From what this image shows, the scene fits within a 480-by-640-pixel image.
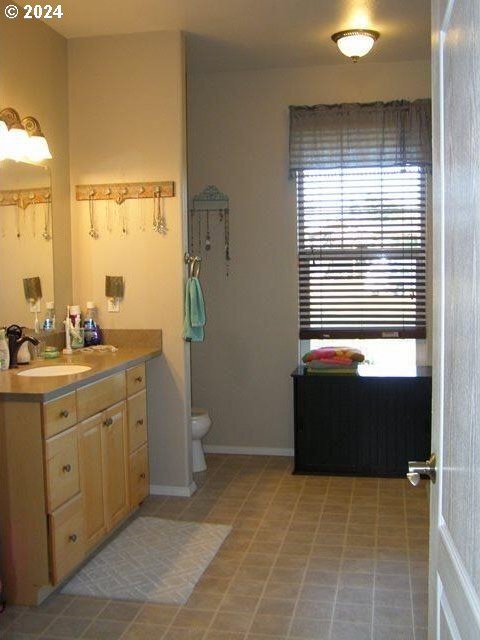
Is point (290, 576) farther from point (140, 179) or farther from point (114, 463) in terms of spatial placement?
point (140, 179)

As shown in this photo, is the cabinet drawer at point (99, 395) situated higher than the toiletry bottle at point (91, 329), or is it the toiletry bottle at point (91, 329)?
the toiletry bottle at point (91, 329)

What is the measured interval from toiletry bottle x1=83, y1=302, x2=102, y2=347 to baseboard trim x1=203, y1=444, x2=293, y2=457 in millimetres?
1393

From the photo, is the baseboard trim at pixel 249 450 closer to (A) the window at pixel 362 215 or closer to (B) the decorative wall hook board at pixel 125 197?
(A) the window at pixel 362 215

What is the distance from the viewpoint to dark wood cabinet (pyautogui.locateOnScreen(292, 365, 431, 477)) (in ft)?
14.3

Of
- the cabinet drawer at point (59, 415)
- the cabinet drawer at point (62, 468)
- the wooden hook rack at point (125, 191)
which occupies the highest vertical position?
the wooden hook rack at point (125, 191)

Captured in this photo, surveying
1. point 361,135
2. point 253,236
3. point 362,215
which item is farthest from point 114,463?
point 361,135

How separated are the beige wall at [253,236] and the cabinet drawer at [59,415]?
6.85ft

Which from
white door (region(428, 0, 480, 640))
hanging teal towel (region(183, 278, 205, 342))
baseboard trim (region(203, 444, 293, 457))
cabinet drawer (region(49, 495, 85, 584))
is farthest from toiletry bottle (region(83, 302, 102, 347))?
white door (region(428, 0, 480, 640))

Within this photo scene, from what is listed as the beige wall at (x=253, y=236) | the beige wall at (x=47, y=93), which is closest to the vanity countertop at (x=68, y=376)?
the beige wall at (x=47, y=93)

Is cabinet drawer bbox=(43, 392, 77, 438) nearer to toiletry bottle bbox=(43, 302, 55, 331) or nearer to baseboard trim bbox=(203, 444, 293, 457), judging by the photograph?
toiletry bottle bbox=(43, 302, 55, 331)

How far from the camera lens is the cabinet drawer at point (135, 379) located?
144 inches

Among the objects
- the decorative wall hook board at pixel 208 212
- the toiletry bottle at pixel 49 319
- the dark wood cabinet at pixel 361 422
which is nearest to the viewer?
the toiletry bottle at pixel 49 319

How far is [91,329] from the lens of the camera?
4.08m

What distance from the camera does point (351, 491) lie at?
4156 mm
